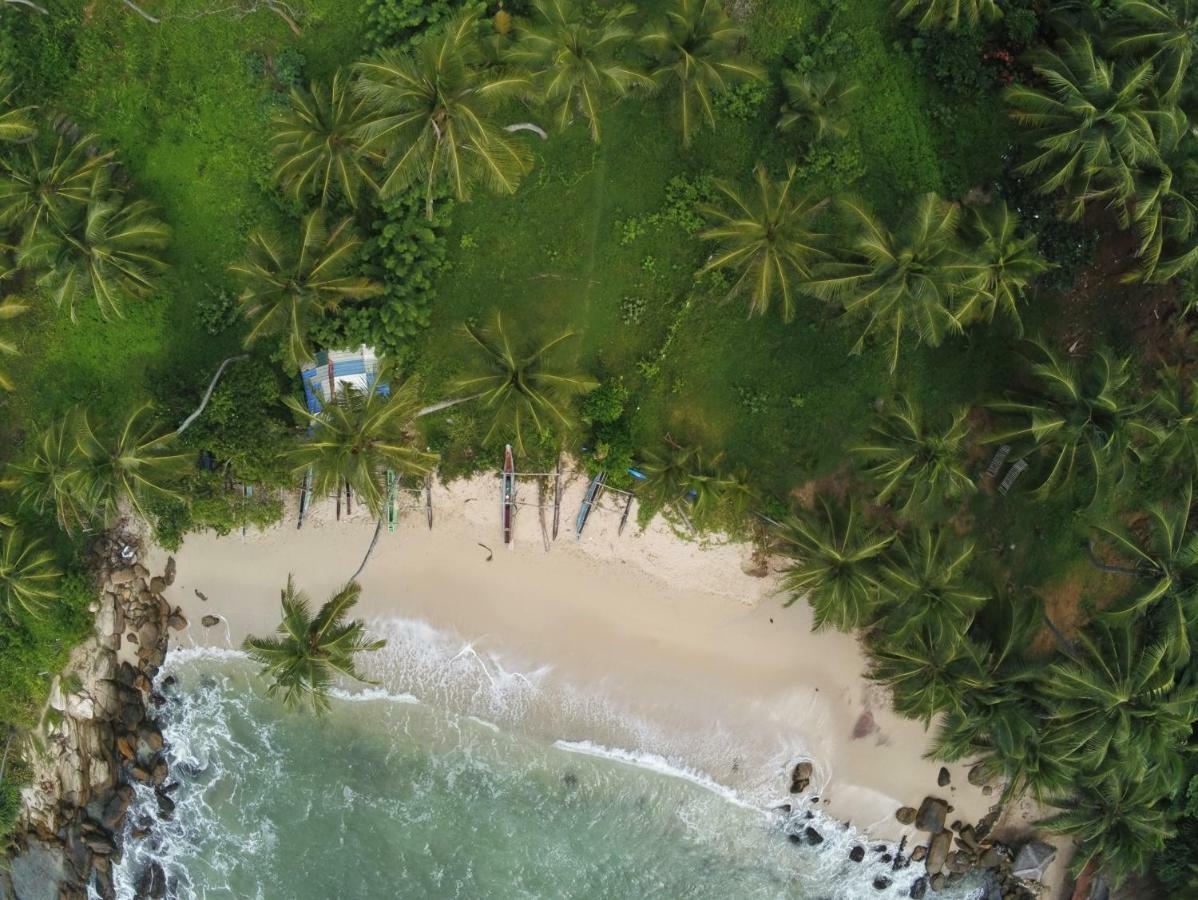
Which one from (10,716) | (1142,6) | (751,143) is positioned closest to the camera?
(1142,6)

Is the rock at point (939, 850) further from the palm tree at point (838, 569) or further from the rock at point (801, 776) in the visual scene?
the palm tree at point (838, 569)

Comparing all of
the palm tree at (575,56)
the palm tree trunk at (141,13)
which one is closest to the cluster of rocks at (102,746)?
the palm tree trunk at (141,13)

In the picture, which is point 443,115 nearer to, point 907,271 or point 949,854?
point 907,271

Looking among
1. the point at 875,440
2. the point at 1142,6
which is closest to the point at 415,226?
the point at 875,440

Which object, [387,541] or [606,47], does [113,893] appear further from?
[606,47]

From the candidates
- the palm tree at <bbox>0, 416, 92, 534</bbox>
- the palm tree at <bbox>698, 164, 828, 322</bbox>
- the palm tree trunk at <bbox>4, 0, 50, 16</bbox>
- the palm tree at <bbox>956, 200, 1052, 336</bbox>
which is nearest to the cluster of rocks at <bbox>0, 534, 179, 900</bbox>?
the palm tree at <bbox>0, 416, 92, 534</bbox>

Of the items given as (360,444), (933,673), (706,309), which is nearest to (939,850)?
(933,673)
